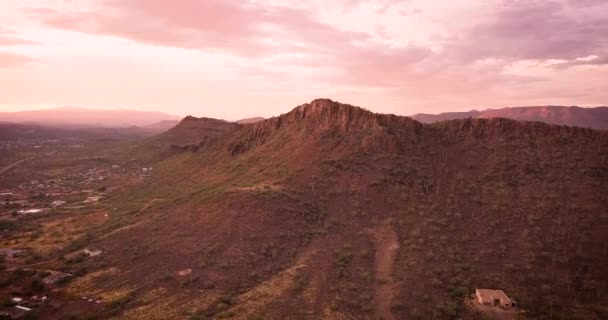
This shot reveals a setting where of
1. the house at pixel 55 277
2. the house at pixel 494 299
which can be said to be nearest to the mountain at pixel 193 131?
the house at pixel 55 277

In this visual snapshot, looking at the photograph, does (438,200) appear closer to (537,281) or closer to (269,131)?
(537,281)

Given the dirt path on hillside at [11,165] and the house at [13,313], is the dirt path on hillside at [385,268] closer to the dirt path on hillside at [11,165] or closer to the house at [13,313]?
the house at [13,313]

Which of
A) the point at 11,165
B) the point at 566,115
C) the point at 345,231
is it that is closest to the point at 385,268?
the point at 345,231

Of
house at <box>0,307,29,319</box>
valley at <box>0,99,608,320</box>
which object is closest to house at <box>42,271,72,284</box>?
valley at <box>0,99,608,320</box>

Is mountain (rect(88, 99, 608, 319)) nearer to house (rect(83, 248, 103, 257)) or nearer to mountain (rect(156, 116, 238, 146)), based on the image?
house (rect(83, 248, 103, 257))

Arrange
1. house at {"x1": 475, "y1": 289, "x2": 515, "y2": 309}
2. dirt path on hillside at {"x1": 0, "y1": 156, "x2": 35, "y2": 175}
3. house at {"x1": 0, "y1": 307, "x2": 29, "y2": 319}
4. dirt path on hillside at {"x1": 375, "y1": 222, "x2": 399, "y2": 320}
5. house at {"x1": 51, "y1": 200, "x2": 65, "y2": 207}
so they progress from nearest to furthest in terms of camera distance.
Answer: house at {"x1": 0, "y1": 307, "x2": 29, "y2": 319}
house at {"x1": 475, "y1": 289, "x2": 515, "y2": 309}
dirt path on hillside at {"x1": 375, "y1": 222, "x2": 399, "y2": 320}
house at {"x1": 51, "y1": 200, "x2": 65, "y2": 207}
dirt path on hillside at {"x1": 0, "y1": 156, "x2": 35, "y2": 175}

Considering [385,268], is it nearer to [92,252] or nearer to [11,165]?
[92,252]

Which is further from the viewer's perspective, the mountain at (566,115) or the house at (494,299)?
the mountain at (566,115)
